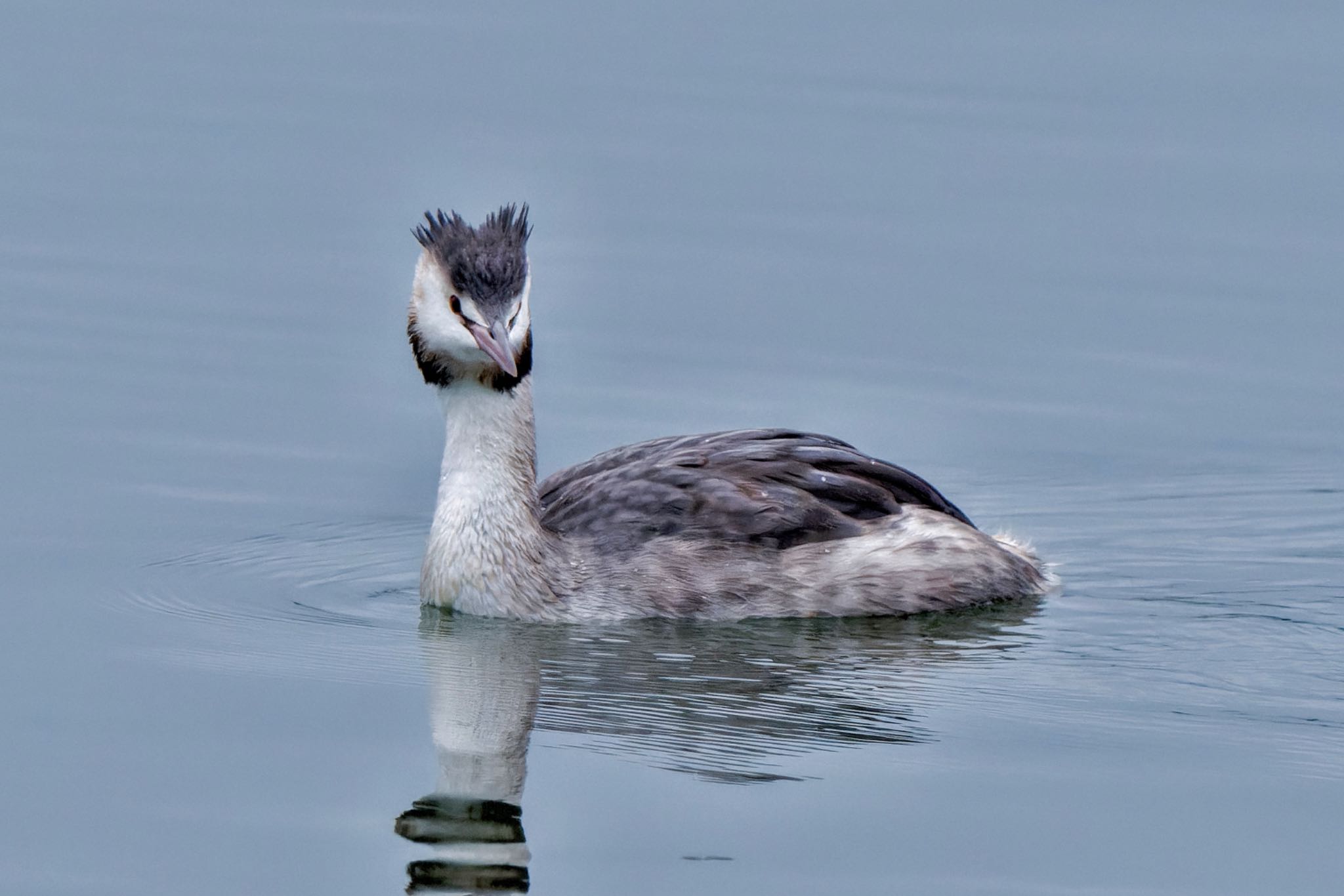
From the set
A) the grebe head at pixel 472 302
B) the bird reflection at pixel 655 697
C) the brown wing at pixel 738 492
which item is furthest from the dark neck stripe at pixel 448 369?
the bird reflection at pixel 655 697

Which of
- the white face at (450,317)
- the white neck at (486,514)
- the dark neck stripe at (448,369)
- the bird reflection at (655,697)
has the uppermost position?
the white face at (450,317)

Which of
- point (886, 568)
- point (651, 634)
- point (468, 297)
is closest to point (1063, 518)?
point (886, 568)

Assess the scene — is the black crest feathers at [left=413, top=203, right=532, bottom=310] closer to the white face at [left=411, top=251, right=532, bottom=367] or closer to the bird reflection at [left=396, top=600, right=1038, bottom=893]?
the white face at [left=411, top=251, right=532, bottom=367]

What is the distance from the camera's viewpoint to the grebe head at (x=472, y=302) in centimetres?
1235

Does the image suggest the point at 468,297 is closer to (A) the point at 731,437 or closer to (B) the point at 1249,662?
(A) the point at 731,437

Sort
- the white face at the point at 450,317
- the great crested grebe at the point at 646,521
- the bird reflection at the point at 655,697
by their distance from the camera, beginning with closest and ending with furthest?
1. the bird reflection at the point at 655,697
2. the white face at the point at 450,317
3. the great crested grebe at the point at 646,521

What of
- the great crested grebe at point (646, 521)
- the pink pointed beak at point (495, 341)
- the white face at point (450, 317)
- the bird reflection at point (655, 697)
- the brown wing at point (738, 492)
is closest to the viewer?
the bird reflection at point (655, 697)

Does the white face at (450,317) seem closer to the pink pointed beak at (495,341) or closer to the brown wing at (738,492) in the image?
the pink pointed beak at (495,341)

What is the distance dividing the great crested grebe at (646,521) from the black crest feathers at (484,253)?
1cm

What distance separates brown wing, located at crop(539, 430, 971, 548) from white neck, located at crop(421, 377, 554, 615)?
361 mm

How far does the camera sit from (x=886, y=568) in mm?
13047

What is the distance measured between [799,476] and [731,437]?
0.45 meters

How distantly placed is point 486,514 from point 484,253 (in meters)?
1.31

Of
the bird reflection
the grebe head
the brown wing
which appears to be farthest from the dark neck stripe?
the bird reflection
